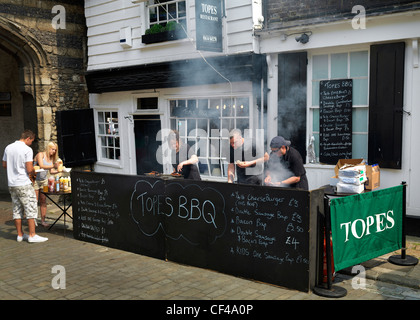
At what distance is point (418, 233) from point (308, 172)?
217cm

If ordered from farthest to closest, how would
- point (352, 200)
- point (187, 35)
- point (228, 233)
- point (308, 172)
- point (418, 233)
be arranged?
point (187, 35) < point (308, 172) < point (418, 233) < point (228, 233) < point (352, 200)

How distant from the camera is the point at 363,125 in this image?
8.16 meters

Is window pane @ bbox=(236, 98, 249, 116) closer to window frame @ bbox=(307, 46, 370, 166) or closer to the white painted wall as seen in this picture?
the white painted wall

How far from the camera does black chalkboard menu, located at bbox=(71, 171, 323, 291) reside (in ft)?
18.0

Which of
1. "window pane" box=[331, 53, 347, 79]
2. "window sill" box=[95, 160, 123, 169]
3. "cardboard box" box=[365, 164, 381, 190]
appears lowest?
"window sill" box=[95, 160, 123, 169]

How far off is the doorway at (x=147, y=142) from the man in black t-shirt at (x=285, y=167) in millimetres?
4680

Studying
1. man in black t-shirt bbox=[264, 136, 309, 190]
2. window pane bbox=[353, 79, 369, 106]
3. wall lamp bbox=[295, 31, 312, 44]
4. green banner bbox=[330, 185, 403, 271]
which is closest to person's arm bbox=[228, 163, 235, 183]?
man in black t-shirt bbox=[264, 136, 309, 190]

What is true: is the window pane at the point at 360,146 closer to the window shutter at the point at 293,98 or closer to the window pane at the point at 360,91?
the window pane at the point at 360,91

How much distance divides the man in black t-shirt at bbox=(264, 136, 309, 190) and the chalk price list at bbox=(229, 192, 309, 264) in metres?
1.33

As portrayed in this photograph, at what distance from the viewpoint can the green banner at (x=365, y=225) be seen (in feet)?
18.0

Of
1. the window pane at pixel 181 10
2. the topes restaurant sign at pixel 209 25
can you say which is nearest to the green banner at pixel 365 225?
the topes restaurant sign at pixel 209 25

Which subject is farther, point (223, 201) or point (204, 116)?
point (204, 116)
